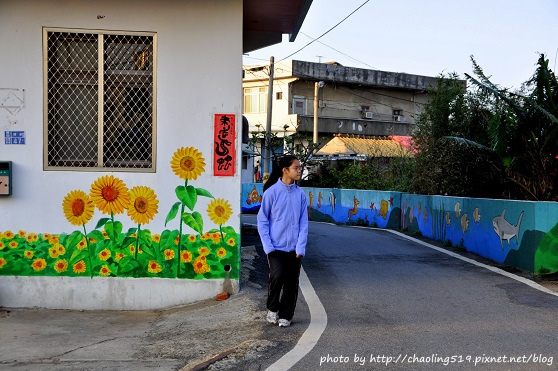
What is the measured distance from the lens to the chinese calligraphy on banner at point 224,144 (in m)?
9.18

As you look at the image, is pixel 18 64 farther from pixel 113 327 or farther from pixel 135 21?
pixel 113 327

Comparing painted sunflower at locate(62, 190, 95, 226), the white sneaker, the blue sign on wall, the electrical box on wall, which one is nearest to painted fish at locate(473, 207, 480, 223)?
the white sneaker

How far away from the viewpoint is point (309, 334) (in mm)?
7125

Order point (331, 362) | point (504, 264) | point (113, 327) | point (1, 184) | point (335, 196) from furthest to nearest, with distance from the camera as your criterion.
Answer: point (335, 196), point (504, 264), point (1, 184), point (113, 327), point (331, 362)

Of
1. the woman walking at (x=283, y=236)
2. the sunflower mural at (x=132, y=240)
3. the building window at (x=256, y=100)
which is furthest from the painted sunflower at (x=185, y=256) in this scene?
the building window at (x=256, y=100)

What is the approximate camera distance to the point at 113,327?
836cm

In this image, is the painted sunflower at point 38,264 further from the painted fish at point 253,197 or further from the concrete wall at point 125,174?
the painted fish at point 253,197

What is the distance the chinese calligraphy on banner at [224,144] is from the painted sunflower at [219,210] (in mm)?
353

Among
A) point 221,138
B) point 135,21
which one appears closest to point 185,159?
point 221,138

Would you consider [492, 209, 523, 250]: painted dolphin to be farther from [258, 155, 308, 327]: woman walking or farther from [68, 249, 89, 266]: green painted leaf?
[68, 249, 89, 266]: green painted leaf

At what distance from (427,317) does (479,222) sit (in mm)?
6375

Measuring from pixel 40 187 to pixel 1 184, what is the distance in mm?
457

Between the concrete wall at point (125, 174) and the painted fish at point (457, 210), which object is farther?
the painted fish at point (457, 210)

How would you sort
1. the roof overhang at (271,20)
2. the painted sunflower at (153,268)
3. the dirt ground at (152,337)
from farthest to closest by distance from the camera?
the roof overhang at (271,20) < the painted sunflower at (153,268) < the dirt ground at (152,337)
